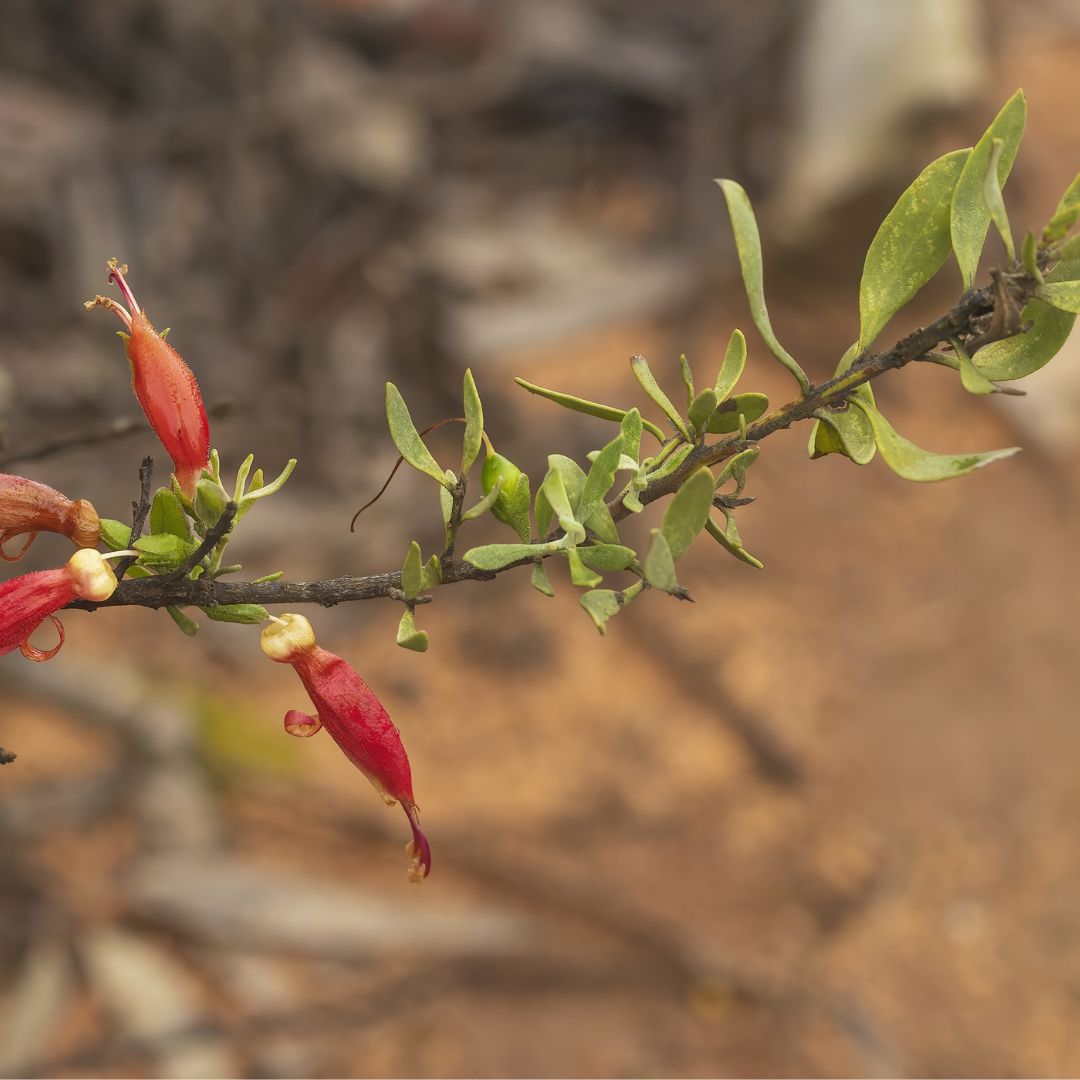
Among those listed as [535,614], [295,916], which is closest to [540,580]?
[295,916]

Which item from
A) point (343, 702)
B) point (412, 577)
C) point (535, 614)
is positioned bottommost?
point (535, 614)

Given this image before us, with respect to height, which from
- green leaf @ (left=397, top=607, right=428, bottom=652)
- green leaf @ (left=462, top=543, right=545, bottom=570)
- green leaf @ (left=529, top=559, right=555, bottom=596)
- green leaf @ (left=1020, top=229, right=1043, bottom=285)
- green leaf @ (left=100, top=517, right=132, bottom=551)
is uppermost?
green leaf @ (left=1020, top=229, right=1043, bottom=285)

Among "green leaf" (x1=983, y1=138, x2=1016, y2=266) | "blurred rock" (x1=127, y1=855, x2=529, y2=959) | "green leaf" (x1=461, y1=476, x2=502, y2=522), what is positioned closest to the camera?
→ "green leaf" (x1=983, y1=138, x2=1016, y2=266)

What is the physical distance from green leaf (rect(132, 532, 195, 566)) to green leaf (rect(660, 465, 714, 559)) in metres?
0.27

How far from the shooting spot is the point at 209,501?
51cm

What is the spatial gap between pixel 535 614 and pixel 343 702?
242 cm

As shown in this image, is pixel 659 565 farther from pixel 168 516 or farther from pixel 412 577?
pixel 168 516

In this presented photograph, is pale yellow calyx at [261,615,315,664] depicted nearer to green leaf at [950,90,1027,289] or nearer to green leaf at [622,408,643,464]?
green leaf at [622,408,643,464]

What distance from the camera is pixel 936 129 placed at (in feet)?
11.1

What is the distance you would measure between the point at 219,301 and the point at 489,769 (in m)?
1.74

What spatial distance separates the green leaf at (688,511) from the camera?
0.44 metres

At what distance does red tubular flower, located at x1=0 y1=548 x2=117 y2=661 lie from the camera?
488 mm

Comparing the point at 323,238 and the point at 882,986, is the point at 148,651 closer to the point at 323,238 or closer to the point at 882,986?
the point at 323,238

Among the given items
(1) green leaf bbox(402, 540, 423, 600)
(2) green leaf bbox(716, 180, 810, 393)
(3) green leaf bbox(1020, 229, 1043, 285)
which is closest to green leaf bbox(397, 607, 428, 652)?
(1) green leaf bbox(402, 540, 423, 600)
